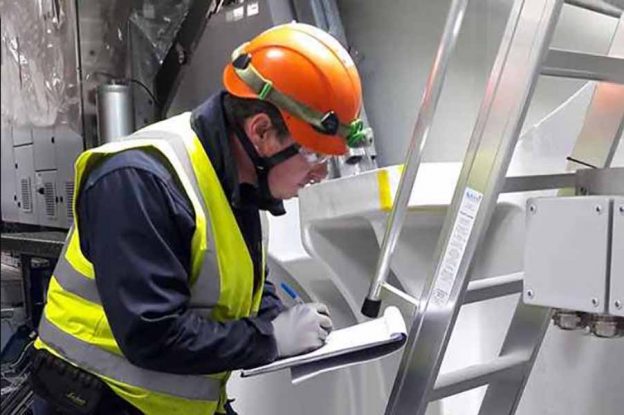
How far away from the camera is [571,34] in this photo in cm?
168

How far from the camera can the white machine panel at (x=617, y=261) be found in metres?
0.98

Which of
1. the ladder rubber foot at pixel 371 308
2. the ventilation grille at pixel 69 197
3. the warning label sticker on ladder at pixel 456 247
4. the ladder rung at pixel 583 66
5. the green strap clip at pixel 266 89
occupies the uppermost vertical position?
the ladder rung at pixel 583 66

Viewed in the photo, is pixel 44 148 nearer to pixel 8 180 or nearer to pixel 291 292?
pixel 8 180

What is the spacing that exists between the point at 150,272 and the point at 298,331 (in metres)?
0.32

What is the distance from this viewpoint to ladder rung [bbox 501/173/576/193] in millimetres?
1253

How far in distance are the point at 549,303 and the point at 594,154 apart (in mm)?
440

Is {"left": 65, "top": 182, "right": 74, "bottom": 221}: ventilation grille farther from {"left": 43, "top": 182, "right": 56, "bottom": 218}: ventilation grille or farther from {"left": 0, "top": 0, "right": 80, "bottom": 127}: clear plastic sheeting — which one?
{"left": 0, "top": 0, "right": 80, "bottom": 127}: clear plastic sheeting

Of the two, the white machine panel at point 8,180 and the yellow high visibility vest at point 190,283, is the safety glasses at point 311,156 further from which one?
the white machine panel at point 8,180

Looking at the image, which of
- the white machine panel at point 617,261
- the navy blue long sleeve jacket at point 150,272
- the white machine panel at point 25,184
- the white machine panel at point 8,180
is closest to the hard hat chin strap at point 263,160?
the navy blue long sleeve jacket at point 150,272

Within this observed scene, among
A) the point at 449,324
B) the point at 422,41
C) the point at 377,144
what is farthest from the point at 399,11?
the point at 449,324

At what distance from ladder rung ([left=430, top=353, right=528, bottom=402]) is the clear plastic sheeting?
1.93 m

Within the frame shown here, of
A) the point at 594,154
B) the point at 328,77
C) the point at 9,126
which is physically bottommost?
the point at 9,126

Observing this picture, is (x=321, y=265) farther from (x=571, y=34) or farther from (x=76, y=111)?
(x=76, y=111)

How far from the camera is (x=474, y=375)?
1333mm
